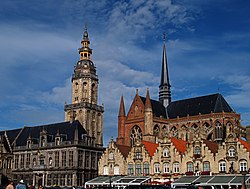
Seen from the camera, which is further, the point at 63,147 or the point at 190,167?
the point at 63,147

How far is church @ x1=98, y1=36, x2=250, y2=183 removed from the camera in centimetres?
5134

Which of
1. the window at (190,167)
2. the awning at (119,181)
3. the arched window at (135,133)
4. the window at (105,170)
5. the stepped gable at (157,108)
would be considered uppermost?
the stepped gable at (157,108)

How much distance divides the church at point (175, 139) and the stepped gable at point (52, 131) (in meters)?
8.18

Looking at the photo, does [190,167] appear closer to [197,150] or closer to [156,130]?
[197,150]

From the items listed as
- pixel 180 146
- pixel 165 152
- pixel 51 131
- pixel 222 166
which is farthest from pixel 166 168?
pixel 51 131

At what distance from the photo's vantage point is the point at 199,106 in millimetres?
79625

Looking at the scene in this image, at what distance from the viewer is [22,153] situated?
79.1 metres

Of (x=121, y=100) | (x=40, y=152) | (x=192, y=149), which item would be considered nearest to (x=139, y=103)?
(x=121, y=100)

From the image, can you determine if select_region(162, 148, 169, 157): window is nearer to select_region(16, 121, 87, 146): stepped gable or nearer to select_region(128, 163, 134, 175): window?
select_region(128, 163, 134, 175): window

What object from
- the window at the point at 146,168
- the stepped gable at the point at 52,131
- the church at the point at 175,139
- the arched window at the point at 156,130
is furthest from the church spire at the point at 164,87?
the window at the point at 146,168

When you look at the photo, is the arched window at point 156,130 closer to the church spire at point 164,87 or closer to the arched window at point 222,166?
the church spire at point 164,87

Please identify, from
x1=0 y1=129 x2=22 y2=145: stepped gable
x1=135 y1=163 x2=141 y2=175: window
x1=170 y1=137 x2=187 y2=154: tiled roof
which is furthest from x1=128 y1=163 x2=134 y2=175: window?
x1=0 y1=129 x2=22 y2=145: stepped gable

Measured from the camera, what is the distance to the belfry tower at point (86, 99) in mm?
87812

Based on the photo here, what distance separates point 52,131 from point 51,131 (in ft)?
1.15
